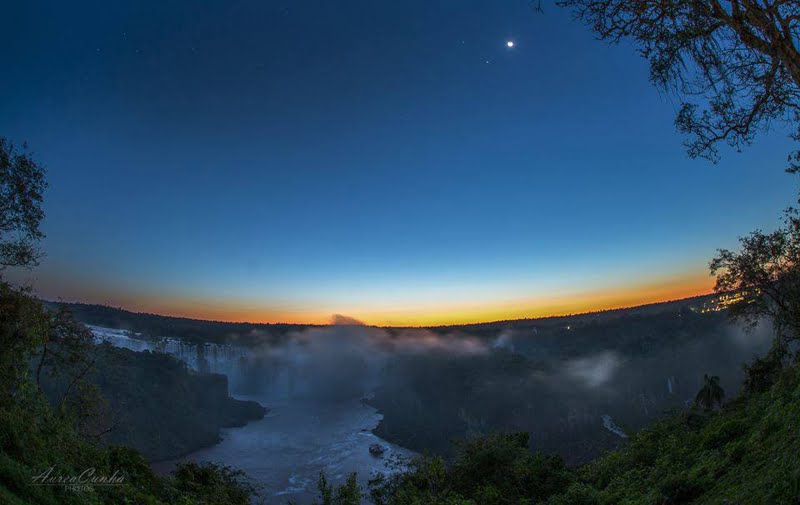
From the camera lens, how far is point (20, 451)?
11.5 m

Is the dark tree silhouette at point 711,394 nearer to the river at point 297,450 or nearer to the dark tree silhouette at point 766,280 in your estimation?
the dark tree silhouette at point 766,280

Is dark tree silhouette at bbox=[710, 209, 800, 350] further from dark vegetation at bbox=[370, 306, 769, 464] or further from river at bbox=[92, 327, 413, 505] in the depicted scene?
dark vegetation at bbox=[370, 306, 769, 464]

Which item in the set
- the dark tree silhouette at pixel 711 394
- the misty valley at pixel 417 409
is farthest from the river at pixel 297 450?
the dark tree silhouette at pixel 711 394

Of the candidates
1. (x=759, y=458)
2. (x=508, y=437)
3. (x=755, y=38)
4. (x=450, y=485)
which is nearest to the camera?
(x=755, y=38)

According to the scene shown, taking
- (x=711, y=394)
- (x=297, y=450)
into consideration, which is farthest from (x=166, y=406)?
(x=711, y=394)

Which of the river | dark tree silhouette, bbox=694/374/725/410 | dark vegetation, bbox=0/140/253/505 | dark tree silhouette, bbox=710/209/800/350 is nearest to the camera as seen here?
dark vegetation, bbox=0/140/253/505

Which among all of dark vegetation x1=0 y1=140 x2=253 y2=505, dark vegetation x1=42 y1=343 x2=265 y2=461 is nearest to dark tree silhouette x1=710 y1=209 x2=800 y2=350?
dark vegetation x1=0 y1=140 x2=253 y2=505

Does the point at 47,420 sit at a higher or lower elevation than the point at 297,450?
higher

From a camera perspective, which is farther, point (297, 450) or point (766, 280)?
point (297, 450)

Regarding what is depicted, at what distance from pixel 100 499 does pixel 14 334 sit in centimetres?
855

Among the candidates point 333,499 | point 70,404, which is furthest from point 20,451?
point 333,499

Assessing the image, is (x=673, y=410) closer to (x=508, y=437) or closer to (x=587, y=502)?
(x=508, y=437)

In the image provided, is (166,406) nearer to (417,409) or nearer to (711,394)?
(417,409)

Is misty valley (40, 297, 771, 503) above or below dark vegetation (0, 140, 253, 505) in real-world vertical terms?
below
